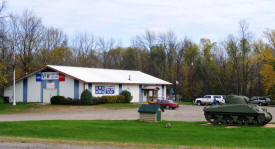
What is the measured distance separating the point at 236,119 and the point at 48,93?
29685 mm

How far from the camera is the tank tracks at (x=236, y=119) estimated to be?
20.5 m

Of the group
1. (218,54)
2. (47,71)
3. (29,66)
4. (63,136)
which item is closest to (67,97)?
(47,71)

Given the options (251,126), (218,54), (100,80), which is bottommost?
(251,126)

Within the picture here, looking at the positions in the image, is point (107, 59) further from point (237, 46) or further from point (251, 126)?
point (251, 126)

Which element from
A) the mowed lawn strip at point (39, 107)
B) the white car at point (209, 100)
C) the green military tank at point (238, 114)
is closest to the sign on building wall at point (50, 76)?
the mowed lawn strip at point (39, 107)

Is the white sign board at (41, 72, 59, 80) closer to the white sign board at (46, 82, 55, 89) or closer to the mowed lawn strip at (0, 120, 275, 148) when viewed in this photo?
the white sign board at (46, 82, 55, 89)

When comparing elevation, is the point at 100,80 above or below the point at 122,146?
above

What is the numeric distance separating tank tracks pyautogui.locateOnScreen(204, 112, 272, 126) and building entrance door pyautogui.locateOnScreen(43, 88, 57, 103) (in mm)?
27188

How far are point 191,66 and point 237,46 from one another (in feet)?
40.4

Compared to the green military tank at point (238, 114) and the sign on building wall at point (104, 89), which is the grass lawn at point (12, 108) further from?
the green military tank at point (238, 114)

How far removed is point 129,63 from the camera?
84062 millimetres

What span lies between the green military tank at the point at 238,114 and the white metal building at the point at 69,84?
23.3 meters

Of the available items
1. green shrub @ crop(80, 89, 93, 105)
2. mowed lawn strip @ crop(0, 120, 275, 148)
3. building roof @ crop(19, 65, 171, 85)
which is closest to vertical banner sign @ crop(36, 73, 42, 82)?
building roof @ crop(19, 65, 171, 85)

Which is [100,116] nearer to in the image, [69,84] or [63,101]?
[63,101]
